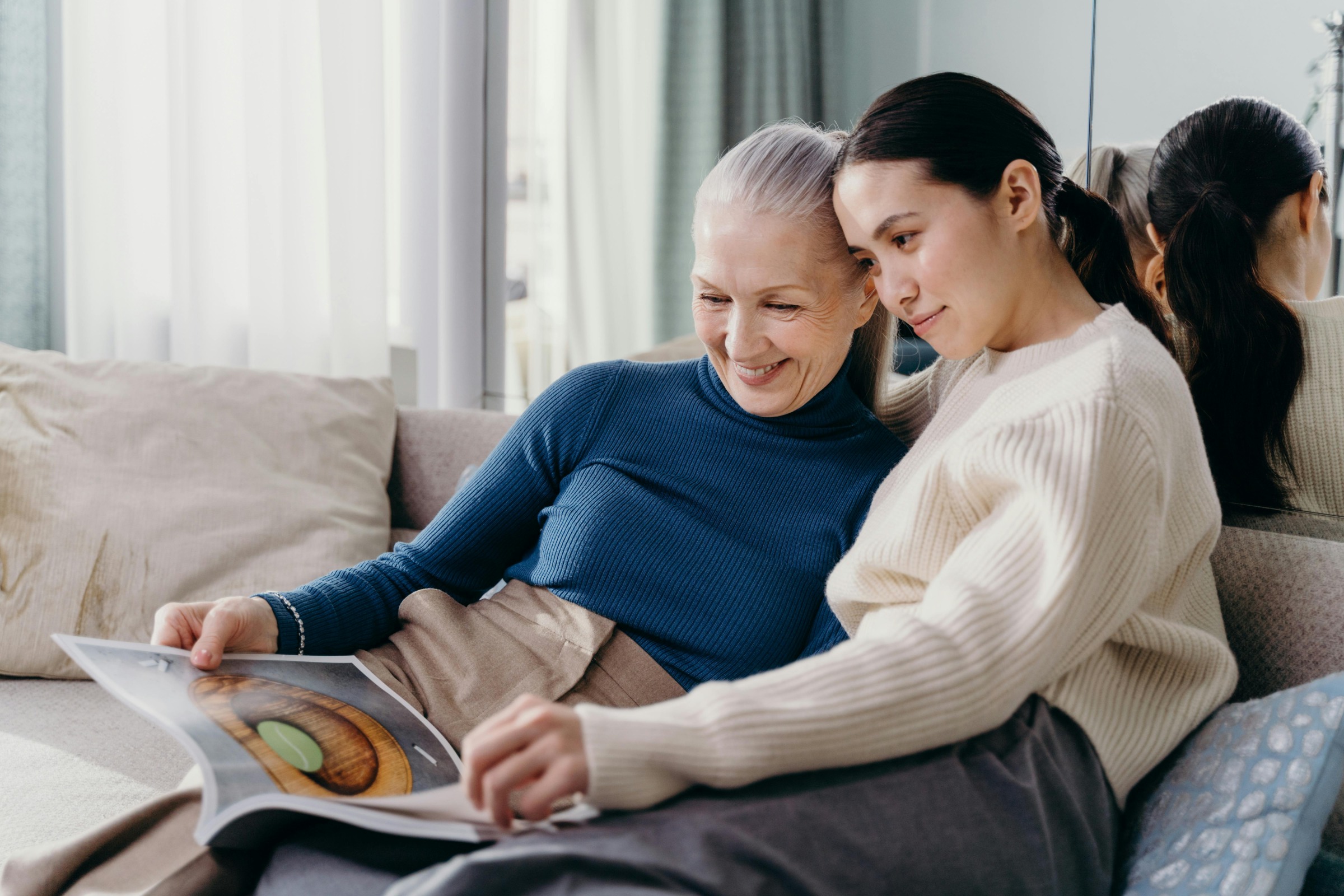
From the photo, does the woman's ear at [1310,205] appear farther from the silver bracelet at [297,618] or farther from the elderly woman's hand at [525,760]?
the silver bracelet at [297,618]

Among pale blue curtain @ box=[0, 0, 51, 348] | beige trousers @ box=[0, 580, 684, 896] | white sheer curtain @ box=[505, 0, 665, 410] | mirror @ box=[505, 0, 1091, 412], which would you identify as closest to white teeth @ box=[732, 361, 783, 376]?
beige trousers @ box=[0, 580, 684, 896]

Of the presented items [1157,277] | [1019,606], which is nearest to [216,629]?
[1019,606]

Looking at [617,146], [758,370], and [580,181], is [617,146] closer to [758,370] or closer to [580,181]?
[580,181]

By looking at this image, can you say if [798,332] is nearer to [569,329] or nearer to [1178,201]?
[1178,201]

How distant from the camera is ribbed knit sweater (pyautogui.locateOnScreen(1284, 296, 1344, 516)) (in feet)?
3.89

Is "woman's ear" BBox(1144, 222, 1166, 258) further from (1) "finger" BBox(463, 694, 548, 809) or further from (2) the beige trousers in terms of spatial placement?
(1) "finger" BBox(463, 694, 548, 809)

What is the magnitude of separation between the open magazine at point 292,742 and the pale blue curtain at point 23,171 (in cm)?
155

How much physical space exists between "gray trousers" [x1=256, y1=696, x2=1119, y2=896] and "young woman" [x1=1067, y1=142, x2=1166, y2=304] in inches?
24.5

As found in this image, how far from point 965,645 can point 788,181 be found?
0.61 m

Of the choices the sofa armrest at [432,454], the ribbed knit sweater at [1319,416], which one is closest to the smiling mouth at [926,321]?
the ribbed knit sweater at [1319,416]

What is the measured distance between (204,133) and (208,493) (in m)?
1.01

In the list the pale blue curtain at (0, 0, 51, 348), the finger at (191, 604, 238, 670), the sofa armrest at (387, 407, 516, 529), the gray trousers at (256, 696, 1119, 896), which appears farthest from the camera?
the pale blue curtain at (0, 0, 51, 348)

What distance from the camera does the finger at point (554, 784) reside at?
696mm

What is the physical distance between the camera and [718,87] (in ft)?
8.16
